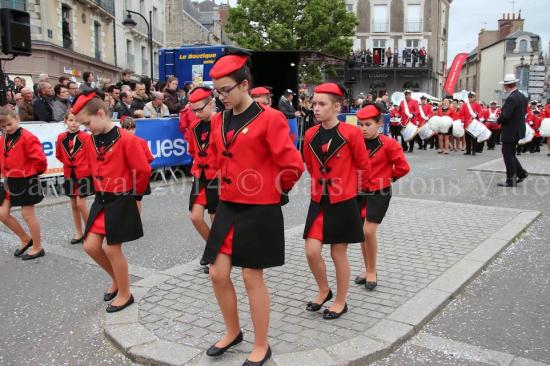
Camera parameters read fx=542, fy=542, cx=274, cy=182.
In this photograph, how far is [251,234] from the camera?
3371mm

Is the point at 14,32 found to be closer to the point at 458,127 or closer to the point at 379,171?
the point at 379,171

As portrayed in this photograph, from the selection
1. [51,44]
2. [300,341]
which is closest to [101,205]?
[300,341]

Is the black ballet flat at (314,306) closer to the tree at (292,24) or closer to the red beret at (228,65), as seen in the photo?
the red beret at (228,65)

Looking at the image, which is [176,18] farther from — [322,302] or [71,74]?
[322,302]

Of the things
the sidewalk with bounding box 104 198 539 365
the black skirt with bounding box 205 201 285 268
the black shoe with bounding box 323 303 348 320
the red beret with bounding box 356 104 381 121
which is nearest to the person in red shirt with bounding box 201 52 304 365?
the black skirt with bounding box 205 201 285 268

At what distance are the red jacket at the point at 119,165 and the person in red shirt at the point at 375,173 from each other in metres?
1.97

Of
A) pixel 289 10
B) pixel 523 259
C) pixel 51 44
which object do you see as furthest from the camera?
pixel 289 10

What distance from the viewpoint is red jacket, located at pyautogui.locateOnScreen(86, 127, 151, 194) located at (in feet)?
14.6

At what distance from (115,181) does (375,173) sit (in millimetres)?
2294

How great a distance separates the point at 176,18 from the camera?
54719 mm

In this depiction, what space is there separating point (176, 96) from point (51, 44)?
17973 mm

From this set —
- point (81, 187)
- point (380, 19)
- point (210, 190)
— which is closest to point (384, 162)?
point (210, 190)

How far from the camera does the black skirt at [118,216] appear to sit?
440cm

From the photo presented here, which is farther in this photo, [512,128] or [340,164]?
[512,128]
